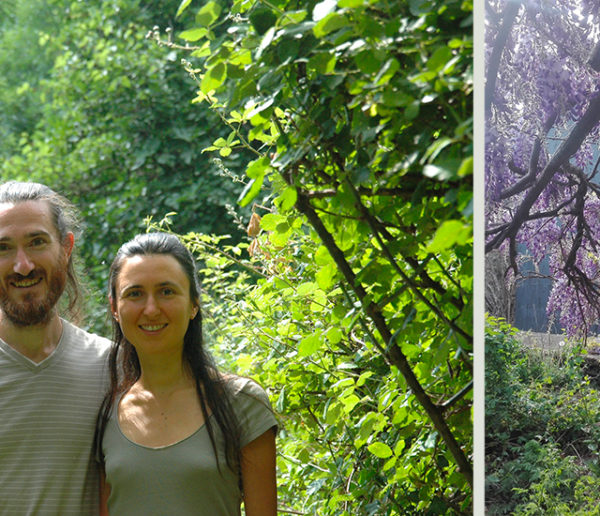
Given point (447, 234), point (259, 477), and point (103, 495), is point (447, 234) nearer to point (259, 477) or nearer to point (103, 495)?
point (259, 477)

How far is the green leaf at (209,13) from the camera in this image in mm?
1017

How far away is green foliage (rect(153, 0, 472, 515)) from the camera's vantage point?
864 millimetres

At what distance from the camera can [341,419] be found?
1768mm

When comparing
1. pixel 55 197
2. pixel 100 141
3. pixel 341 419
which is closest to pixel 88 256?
pixel 100 141

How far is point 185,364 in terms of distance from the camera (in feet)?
5.74

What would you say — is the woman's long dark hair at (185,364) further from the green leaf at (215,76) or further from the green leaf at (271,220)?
the green leaf at (215,76)

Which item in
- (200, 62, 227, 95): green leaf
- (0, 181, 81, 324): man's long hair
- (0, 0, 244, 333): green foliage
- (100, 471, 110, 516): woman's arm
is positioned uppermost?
(0, 0, 244, 333): green foliage

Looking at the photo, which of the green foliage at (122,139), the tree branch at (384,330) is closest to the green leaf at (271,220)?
the tree branch at (384,330)

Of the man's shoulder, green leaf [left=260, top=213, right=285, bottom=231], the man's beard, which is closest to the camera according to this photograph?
green leaf [left=260, top=213, right=285, bottom=231]

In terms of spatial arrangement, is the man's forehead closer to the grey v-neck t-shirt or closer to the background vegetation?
the grey v-neck t-shirt

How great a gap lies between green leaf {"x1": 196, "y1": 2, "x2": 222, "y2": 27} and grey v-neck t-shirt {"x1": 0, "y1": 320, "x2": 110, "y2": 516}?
0.99 meters

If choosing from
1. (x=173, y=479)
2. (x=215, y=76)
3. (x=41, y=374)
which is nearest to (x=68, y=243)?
(x=41, y=374)

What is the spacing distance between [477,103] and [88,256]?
17.2 ft

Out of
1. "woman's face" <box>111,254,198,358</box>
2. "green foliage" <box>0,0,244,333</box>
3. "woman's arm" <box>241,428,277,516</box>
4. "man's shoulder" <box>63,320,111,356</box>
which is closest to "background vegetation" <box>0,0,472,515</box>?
"woman's arm" <box>241,428,277,516</box>
